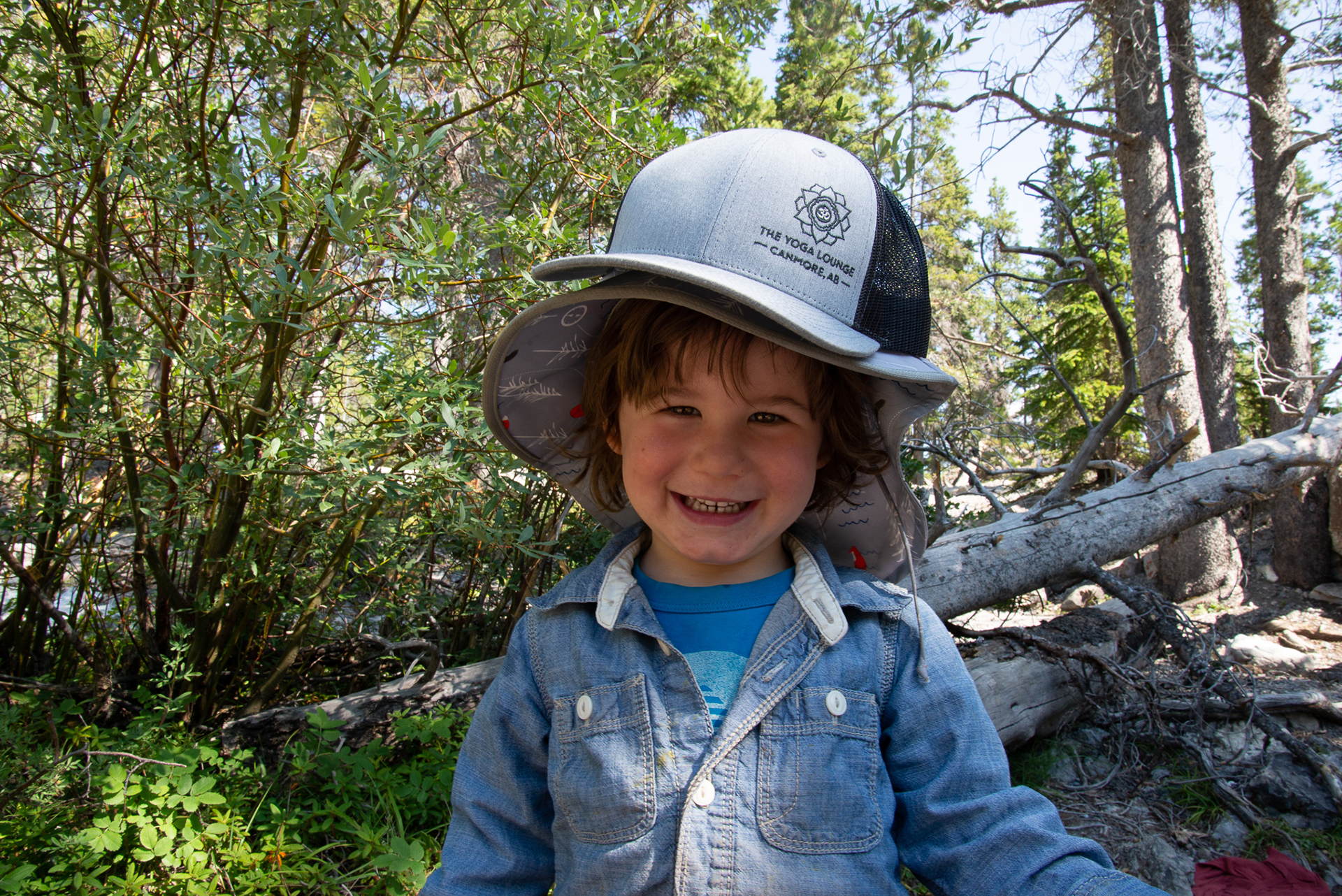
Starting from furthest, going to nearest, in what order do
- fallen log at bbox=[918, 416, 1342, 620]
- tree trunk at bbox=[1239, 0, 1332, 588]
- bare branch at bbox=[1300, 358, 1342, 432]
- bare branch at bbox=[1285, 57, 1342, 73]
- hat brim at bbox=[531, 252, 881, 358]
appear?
tree trunk at bbox=[1239, 0, 1332, 588], bare branch at bbox=[1285, 57, 1342, 73], bare branch at bbox=[1300, 358, 1342, 432], fallen log at bbox=[918, 416, 1342, 620], hat brim at bbox=[531, 252, 881, 358]

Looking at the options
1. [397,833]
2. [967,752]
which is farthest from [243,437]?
[967,752]

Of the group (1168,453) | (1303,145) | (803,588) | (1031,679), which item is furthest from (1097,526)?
(1303,145)

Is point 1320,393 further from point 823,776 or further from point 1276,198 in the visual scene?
point 823,776

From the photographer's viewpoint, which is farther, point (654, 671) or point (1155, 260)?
point (1155, 260)

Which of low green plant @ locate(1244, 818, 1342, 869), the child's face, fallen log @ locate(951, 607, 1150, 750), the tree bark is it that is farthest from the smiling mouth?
the tree bark

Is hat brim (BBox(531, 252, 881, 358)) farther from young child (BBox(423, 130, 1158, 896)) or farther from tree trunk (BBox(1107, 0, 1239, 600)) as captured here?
tree trunk (BBox(1107, 0, 1239, 600))

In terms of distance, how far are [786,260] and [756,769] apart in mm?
818

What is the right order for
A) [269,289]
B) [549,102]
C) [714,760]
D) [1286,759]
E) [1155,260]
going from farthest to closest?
1. [1155,260]
2. [1286,759]
3. [549,102]
4. [269,289]
5. [714,760]

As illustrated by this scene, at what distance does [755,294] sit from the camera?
108 cm

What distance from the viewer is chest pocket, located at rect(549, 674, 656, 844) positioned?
1.20m

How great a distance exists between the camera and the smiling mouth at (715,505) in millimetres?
1335

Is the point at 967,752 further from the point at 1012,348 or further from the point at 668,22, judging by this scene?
the point at 1012,348

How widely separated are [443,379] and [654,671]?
3.65 feet

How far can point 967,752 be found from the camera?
48.0 inches
